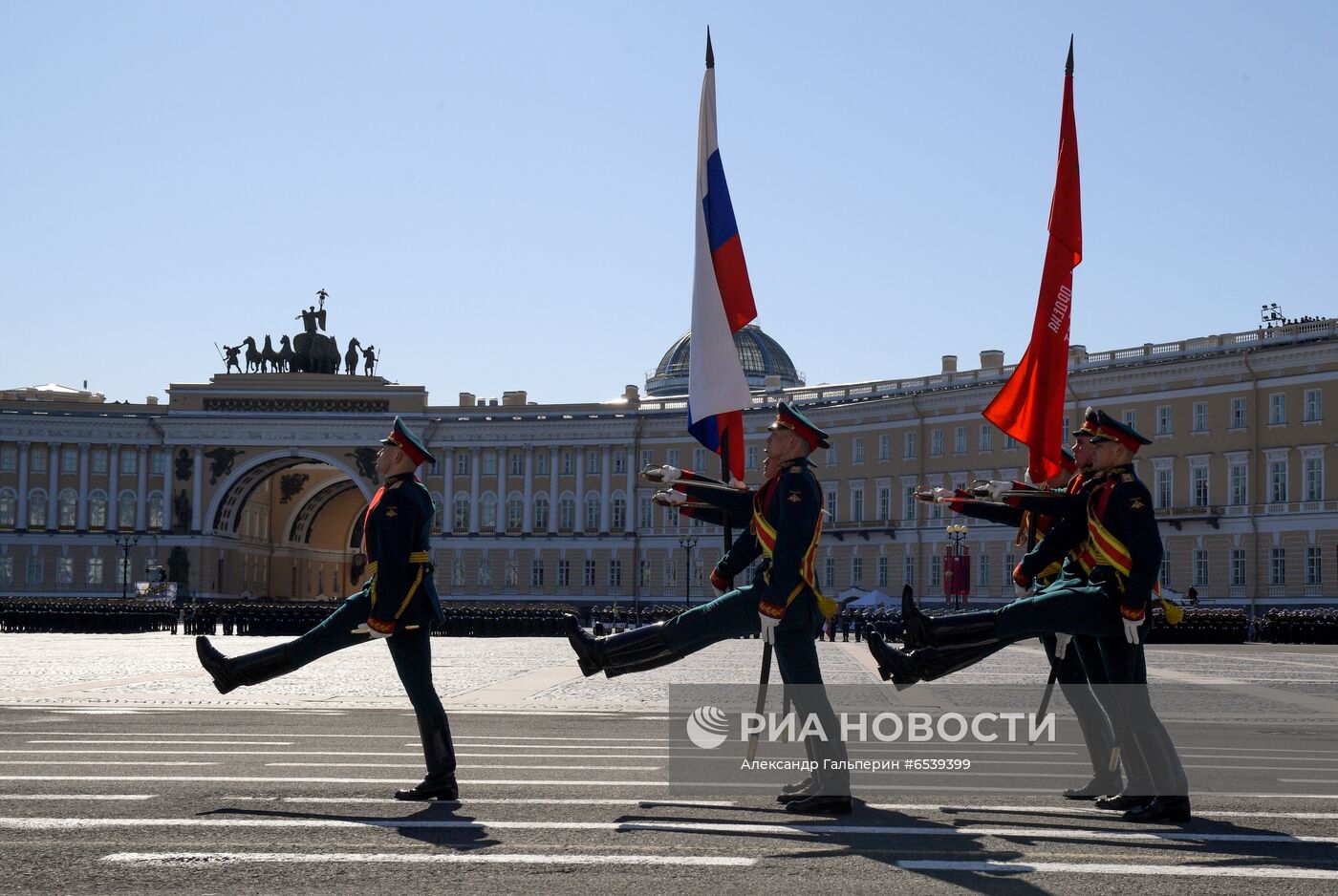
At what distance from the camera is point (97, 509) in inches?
3391

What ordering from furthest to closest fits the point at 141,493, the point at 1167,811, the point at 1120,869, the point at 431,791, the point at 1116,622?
the point at 141,493 → the point at 431,791 → the point at 1116,622 → the point at 1167,811 → the point at 1120,869

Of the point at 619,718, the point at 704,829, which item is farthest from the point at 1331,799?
the point at 619,718

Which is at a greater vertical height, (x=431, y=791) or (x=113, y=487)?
(x=113, y=487)

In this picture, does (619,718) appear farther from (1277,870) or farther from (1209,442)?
(1209,442)

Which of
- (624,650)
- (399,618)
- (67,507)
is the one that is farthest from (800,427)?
(67,507)

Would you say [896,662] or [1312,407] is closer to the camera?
[896,662]

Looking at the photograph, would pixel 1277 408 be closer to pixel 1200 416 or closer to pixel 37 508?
pixel 1200 416

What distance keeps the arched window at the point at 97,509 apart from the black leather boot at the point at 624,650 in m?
82.2

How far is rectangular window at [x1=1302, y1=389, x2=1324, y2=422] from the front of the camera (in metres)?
56.8

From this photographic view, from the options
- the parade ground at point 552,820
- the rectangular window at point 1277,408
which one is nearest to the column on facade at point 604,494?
the rectangular window at point 1277,408

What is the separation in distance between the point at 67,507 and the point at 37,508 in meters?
1.45

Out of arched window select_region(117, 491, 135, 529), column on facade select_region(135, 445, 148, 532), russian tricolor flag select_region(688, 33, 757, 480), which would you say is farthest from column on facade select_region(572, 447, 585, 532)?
russian tricolor flag select_region(688, 33, 757, 480)

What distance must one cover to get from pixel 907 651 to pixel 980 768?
2.35 metres

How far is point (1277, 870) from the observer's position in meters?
6.81
